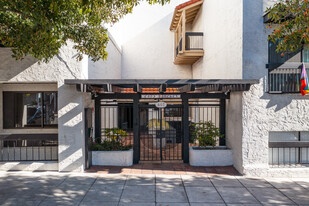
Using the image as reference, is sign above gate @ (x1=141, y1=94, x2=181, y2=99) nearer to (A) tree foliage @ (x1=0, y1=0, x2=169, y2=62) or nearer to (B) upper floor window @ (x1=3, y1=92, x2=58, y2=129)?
(A) tree foliage @ (x1=0, y1=0, x2=169, y2=62)

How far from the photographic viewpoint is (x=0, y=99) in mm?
8477

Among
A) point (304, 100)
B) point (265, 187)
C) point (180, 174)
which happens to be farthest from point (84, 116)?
point (304, 100)

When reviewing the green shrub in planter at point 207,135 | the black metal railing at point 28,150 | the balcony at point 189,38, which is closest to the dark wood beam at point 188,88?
the green shrub in planter at point 207,135

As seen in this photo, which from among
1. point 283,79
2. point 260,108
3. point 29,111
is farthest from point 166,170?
point 29,111

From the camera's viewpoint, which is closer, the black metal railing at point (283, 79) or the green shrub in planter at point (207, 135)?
the black metal railing at point (283, 79)

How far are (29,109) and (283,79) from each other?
925 centimetres

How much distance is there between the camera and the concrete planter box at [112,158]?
Answer: 834 centimetres

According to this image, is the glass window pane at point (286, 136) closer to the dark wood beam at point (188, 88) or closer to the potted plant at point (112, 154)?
the dark wood beam at point (188, 88)

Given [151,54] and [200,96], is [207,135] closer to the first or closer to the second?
[200,96]

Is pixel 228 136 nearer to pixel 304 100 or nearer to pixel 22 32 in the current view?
pixel 304 100

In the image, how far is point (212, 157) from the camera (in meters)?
8.45

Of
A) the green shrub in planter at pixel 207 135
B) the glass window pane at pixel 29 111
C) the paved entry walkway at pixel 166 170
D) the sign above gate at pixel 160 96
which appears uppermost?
the sign above gate at pixel 160 96

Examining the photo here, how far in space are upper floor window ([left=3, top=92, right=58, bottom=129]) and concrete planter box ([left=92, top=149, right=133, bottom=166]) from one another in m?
2.04

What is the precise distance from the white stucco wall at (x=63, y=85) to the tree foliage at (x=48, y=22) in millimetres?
1189
